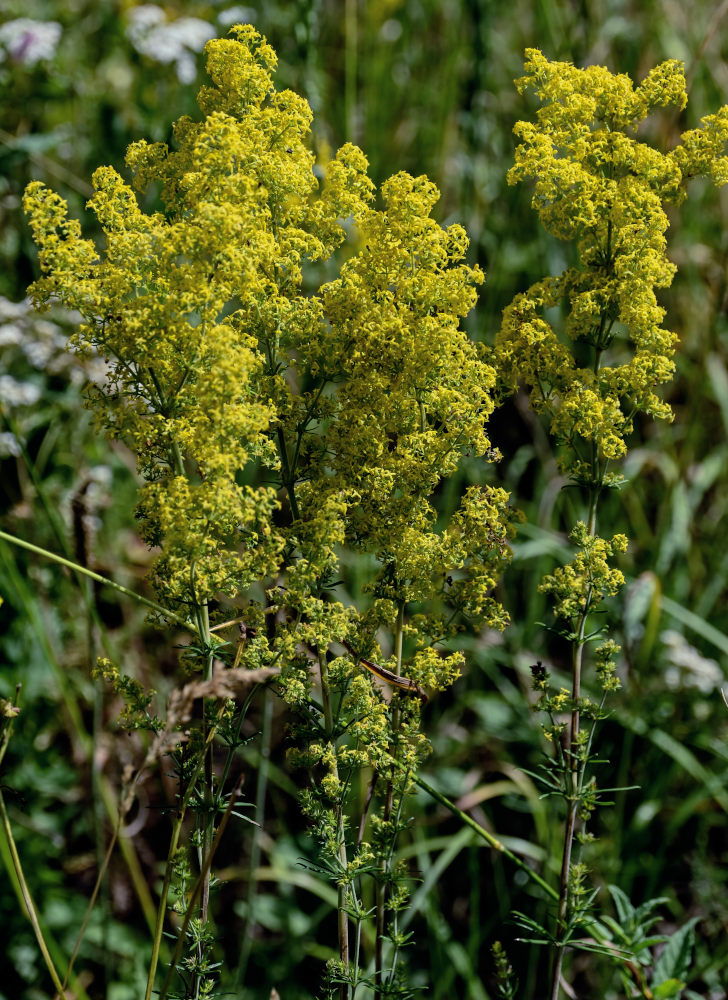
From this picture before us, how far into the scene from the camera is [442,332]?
1597 millimetres

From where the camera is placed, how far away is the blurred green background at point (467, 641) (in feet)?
9.71

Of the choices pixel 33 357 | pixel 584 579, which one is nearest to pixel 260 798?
pixel 584 579

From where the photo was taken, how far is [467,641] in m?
3.53

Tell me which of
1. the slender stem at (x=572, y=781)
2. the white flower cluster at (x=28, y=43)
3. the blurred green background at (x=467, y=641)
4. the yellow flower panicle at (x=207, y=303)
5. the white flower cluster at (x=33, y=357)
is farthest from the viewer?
the white flower cluster at (x=28, y=43)

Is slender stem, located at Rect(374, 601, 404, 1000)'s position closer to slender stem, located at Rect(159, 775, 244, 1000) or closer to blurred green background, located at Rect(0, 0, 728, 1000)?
slender stem, located at Rect(159, 775, 244, 1000)

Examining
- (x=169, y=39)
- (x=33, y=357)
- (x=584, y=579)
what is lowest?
(x=584, y=579)

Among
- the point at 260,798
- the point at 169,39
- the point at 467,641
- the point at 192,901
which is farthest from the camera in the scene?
the point at 169,39

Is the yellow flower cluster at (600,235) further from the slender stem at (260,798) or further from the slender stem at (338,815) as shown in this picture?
the slender stem at (260,798)

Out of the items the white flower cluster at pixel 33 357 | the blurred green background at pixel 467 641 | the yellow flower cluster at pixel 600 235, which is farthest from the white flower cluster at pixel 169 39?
the yellow flower cluster at pixel 600 235

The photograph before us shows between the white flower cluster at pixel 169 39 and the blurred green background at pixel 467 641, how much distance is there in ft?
0.05

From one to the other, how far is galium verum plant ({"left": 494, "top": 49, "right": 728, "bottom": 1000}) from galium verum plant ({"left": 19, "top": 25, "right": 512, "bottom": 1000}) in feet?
0.52

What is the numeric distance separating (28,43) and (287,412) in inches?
105

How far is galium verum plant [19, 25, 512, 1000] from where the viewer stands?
1.50 meters

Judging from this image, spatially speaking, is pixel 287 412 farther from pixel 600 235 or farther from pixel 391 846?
pixel 391 846
